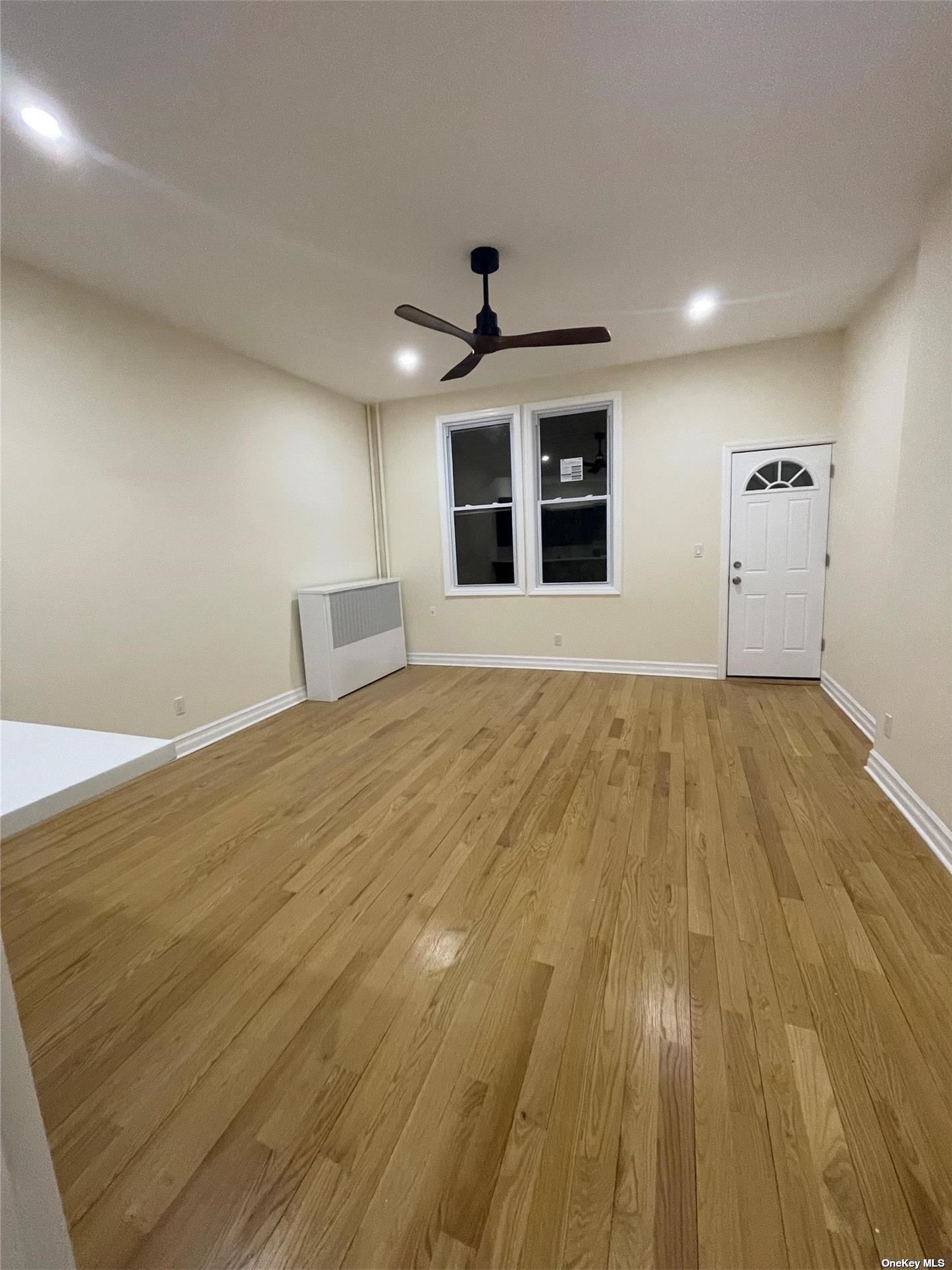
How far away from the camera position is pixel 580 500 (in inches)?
188

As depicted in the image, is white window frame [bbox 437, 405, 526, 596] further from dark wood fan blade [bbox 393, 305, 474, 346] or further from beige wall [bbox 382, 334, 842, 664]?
dark wood fan blade [bbox 393, 305, 474, 346]

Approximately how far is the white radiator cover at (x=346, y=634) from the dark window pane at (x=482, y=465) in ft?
4.01

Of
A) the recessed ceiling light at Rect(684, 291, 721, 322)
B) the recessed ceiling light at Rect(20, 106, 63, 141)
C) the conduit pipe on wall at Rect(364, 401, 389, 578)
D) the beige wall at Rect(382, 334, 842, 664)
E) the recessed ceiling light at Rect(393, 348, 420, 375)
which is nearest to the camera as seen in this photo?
the recessed ceiling light at Rect(20, 106, 63, 141)

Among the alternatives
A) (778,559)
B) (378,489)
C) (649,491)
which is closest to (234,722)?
(378,489)

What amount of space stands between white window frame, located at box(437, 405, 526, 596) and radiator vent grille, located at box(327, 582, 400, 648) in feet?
1.94

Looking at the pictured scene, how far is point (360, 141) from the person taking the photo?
187 centimetres

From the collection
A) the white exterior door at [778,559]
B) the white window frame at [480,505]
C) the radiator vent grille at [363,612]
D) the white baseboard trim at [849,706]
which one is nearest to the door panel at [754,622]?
the white exterior door at [778,559]

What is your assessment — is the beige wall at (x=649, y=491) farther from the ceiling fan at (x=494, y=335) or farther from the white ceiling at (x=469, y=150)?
the ceiling fan at (x=494, y=335)

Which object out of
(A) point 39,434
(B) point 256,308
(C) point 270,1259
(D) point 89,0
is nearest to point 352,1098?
(C) point 270,1259

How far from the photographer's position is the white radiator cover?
4.24 meters

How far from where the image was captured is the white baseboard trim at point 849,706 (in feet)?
10.2

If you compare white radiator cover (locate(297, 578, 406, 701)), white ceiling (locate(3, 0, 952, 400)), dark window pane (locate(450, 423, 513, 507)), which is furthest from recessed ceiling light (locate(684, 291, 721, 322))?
white radiator cover (locate(297, 578, 406, 701))

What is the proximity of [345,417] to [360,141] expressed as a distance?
3179mm

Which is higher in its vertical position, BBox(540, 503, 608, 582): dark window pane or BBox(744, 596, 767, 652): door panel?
BBox(540, 503, 608, 582): dark window pane
